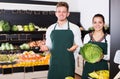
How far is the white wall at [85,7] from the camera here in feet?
17.5

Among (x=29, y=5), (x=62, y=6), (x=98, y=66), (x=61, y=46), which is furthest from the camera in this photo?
(x=29, y=5)

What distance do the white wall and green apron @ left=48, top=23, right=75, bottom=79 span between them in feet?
9.43

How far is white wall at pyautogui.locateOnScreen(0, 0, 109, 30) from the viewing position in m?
5.32

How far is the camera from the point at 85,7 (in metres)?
6.05

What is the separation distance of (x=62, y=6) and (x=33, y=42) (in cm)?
324

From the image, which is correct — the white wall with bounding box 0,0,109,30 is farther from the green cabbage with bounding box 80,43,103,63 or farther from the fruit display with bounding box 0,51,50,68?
the green cabbage with bounding box 80,43,103,63

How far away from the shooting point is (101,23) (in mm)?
2395

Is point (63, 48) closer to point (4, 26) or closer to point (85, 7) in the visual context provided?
point (4, 26)

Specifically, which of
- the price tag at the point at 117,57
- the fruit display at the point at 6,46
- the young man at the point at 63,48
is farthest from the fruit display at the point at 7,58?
the price tag at the point at 117,57

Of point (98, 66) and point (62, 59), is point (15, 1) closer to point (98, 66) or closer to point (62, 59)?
point (62, 59)

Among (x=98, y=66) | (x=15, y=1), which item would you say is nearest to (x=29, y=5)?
(x=15, y=1)

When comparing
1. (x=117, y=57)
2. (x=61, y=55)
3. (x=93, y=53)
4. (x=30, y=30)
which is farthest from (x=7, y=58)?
(x=117, y=57)

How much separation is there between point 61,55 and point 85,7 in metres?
3.85

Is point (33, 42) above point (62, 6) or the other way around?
the other way around
